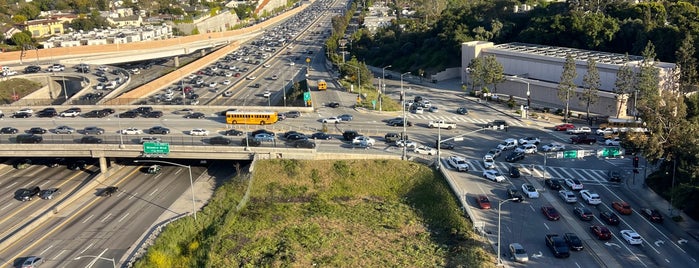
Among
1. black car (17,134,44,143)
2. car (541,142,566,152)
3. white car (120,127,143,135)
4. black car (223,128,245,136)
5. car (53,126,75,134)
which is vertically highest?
black car (17,134,44,143)

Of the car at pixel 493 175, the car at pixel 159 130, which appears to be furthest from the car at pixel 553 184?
the car at pixel 159 130

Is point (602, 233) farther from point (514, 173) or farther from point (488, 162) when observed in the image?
point (488, 162)

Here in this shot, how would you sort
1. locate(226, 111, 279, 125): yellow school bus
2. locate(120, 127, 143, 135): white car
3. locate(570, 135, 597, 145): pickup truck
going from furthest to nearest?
locate(226, 111, 279, 125): yellow school bus → locate(120, 127, 143, 135): white car → locate(570, 135, 597, 145): pickup truck

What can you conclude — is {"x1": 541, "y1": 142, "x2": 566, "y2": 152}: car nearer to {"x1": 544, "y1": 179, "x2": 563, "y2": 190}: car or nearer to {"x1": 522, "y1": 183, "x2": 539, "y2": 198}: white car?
{"x1": 544, "y1": 179, "x2": 563, "y2": 190}: car

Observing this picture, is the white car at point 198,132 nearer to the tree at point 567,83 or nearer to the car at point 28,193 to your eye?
the car at point 28,193

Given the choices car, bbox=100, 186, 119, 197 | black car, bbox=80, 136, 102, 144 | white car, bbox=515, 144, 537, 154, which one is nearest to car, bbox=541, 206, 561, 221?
white car, bbox=515, 144, 537, 154

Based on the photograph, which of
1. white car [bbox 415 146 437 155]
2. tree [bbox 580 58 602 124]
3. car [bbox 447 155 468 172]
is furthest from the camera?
tree [bbox 580 58 602 124]

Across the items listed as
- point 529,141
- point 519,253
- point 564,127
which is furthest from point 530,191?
point 564,127

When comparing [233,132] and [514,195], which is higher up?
[233,132]
